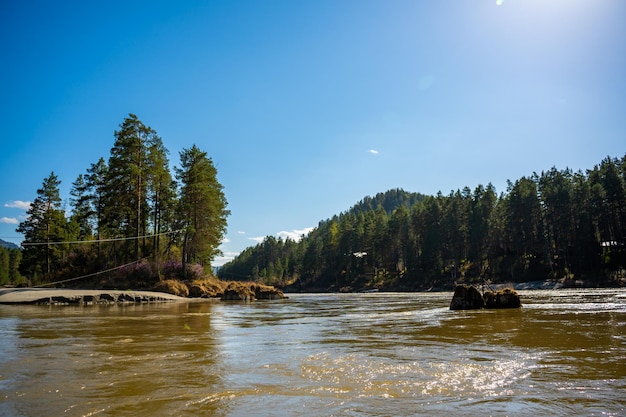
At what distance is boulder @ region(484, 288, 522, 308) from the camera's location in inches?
803

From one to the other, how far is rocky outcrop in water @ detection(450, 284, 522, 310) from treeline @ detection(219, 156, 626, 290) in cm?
5281

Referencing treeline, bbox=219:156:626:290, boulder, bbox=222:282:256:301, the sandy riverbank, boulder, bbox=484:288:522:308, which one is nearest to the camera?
boulder, bbox=484:288:522:308

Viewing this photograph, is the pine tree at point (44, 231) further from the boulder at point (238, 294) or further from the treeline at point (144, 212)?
the boulder at point (238, 294)

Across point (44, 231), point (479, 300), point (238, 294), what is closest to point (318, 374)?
point (479, 300)

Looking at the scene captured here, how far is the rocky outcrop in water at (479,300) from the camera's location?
20.5m

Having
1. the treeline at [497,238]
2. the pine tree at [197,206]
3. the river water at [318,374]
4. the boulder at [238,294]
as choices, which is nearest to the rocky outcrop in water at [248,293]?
the boulder at [238,294]

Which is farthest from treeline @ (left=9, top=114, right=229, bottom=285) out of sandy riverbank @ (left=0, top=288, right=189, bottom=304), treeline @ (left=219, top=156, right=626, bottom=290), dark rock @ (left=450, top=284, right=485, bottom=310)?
treeline @ (left=219, top=156, right=626, bottom=290)

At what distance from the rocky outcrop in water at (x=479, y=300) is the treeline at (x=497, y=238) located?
173 ft

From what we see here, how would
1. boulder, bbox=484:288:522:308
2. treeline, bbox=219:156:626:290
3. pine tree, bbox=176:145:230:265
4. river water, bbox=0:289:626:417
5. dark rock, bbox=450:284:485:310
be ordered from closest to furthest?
river water, bbox=0:289:626:417 → boulder, bbox=484:288:522:308 → dark rock, bbox=450:284:485:310 → pine tree, bbox=176:145:230:265 → treeline, bbox=219:156:626:290

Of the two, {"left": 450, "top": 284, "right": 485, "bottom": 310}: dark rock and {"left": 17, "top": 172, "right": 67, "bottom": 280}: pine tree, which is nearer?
{"left": 450, "top": 284, "right": 485, "bottom": 310}: dark rock

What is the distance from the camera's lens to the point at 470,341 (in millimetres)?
9375

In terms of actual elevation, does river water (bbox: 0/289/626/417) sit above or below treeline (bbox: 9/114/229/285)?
below

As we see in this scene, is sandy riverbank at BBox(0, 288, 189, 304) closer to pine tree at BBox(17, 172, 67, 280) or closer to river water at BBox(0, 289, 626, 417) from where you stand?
river water at BBox(0, 289, 626, 417)

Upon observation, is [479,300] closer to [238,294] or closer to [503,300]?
[503,300]
